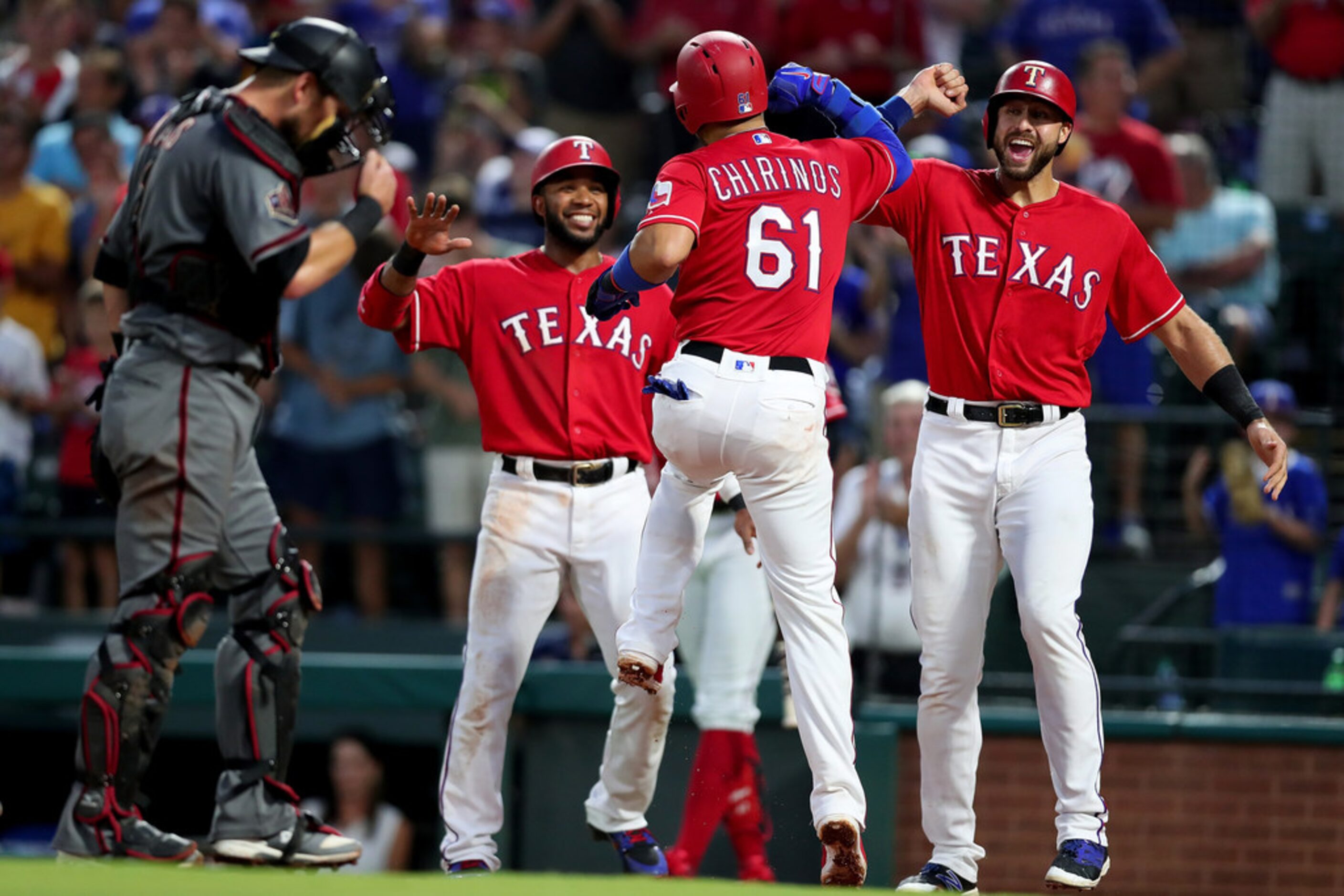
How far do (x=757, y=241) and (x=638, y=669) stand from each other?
136cm

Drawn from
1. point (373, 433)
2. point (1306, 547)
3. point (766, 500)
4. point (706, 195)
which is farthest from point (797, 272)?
point (373, 433)

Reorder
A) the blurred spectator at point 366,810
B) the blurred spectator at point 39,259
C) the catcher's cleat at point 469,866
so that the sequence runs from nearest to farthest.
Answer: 1. the catcher's cleat at point 469,866
2. the blurred spectator at point 366,810
3. the blurred spectator at point 39,259

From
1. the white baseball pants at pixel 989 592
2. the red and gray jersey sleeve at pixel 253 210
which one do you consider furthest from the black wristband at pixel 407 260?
the white baseball pants at pixel 989 592

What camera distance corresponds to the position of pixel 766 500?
17.6 ft

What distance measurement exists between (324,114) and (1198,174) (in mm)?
5931

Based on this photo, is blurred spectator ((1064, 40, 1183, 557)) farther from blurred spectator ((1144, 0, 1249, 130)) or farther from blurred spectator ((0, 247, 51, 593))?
blurred spectator ((0, 247, 51, 593))

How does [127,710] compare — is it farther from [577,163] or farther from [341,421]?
[341,421]

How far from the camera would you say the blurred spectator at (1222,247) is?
953 centimetres

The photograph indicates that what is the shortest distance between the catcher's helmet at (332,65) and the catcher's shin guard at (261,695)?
1.19 meters

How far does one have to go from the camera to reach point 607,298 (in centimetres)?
540

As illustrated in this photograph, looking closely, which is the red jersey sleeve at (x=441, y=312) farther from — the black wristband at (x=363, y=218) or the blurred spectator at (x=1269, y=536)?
the blurred spectator at (x=1269, y=536)

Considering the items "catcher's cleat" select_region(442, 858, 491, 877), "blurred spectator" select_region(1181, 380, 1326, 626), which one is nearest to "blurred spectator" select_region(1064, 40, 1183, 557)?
"blurred spectator" select_region(1181, 380, 1326, 626)

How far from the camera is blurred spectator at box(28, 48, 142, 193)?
11.4m

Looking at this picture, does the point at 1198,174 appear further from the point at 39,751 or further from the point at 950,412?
the point at 39,751
